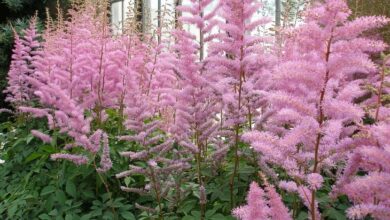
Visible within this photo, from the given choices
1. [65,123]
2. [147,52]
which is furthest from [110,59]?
[65,123]

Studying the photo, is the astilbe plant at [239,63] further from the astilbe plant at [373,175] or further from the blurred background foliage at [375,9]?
the blurred background foliage at [375,9]

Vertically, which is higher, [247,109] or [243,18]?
[243,18]

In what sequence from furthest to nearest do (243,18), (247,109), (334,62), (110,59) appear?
1. (110,59)
2. (247,109)
3. (243,18)
4. (334,62)

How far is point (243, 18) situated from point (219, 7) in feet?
1.06

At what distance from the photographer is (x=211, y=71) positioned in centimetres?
218

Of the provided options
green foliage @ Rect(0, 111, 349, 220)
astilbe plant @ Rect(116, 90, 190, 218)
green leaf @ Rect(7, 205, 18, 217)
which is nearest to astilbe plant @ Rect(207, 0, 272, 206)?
green foliage @ Rect(0, 111, 349, 220)

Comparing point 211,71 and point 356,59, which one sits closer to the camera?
point 356,59

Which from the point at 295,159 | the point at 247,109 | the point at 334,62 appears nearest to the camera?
the point at 334,62

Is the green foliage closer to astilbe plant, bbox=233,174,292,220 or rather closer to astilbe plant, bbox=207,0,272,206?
astilbe plant, bbox=207,0,272,206

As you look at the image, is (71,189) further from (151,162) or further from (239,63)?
(239,63)

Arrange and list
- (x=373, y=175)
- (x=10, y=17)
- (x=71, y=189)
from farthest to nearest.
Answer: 1. (x=10, y=17)
2. (x=71, y=189)
3. (x=373, y=175)

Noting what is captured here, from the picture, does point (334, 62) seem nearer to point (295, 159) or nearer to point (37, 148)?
point (295, 159)

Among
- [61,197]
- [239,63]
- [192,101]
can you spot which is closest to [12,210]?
[61,197]

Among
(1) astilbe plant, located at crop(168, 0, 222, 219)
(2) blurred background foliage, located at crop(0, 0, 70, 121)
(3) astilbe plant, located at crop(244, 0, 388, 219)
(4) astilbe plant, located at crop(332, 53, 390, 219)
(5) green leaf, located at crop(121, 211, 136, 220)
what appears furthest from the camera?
(2) blurred background foliage, located at crop(0, 0, 70, 121)
